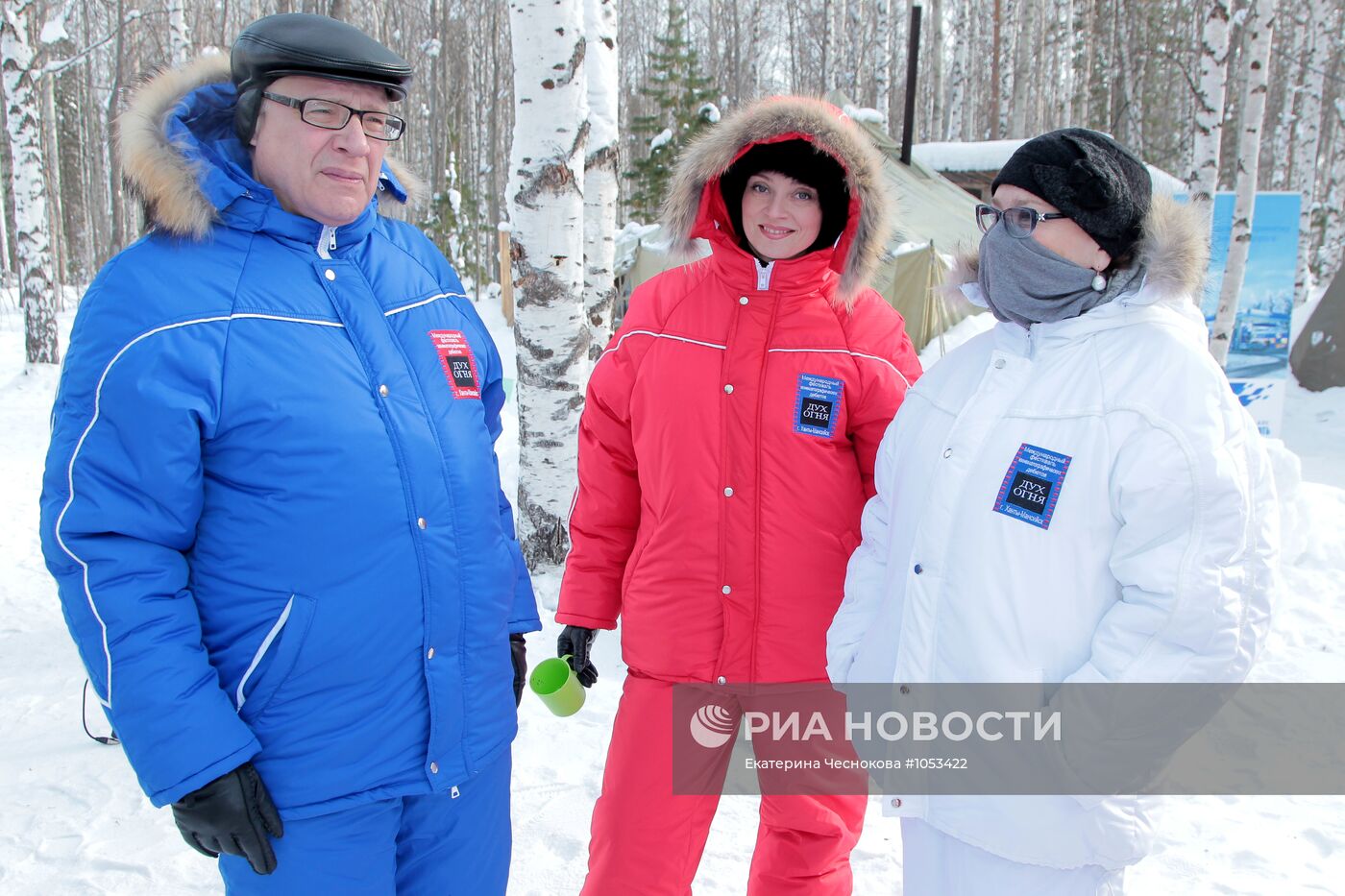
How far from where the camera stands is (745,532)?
2.06 meters

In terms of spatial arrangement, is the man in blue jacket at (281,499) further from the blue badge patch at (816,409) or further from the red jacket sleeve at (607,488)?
the blue badge patch at (816,409)

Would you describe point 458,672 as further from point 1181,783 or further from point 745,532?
point 1181,783

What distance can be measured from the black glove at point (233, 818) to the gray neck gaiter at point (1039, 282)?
1602mm

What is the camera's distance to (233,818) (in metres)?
1.48

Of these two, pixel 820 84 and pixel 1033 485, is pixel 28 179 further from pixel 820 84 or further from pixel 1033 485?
pixel 820 84

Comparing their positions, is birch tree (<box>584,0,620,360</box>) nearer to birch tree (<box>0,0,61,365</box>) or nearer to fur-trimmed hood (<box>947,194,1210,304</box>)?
fur-trimmed hood (<box>947,194,1210,304</box>)

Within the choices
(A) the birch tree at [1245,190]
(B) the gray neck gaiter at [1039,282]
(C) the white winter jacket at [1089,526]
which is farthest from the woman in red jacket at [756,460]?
(A) the birch tree at [1245,190]

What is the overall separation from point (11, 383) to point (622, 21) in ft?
103

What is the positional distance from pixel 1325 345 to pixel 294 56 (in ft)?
47.4

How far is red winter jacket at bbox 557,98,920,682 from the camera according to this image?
2.06m

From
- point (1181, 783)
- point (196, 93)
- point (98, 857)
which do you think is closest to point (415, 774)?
point (196, 93)

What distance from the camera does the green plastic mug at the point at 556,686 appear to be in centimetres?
218

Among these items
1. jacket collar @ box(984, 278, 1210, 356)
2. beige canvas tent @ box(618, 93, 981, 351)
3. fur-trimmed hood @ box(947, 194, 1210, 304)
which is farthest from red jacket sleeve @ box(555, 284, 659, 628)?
beige canvas tent @ box(618, 93, 981, 351)

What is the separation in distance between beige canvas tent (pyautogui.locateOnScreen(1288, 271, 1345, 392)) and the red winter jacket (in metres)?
12.9
